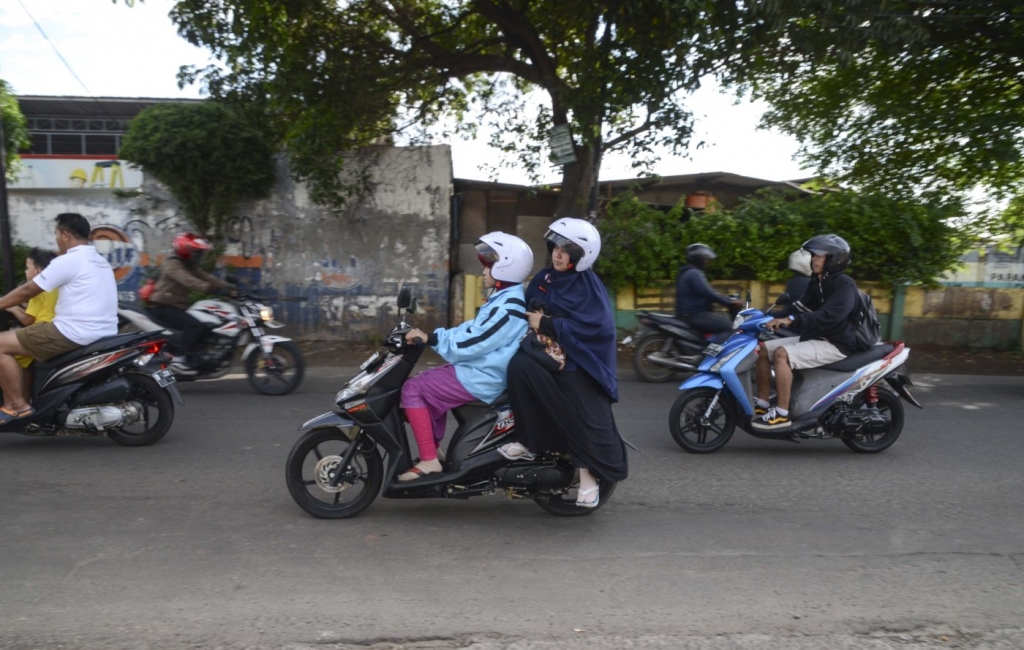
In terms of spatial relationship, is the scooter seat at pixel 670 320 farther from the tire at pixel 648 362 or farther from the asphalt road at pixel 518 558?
the asphalt road at pixel 518 558

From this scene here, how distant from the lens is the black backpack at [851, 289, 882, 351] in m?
6.32

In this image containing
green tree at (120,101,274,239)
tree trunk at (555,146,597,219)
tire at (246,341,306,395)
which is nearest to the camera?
tire at (246,341,306,395)

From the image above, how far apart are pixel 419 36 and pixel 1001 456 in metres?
9.13

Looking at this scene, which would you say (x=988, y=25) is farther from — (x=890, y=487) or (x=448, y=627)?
(x=448, y=627)

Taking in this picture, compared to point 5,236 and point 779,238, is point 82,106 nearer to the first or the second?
point 5,236

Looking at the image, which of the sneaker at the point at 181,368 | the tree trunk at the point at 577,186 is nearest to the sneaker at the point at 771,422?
the sneaker at the point at 181,368

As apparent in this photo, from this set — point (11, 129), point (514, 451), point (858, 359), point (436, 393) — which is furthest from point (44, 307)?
point (11, 129)

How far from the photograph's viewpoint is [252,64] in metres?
11.1

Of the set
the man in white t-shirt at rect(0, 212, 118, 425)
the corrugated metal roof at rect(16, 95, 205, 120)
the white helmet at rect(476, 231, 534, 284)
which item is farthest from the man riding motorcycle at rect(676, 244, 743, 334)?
the corrugated metal roof at rect(16, 95, 205, 120)

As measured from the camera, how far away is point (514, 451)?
461cm

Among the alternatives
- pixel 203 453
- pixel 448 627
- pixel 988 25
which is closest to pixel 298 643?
pixel 448 627

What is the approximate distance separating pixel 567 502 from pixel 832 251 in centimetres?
293

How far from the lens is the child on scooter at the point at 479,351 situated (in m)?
4.49

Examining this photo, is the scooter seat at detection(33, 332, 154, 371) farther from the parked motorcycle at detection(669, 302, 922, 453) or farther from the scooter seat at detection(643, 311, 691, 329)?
the scooter seat at detection(643, 311, 691, 329)
